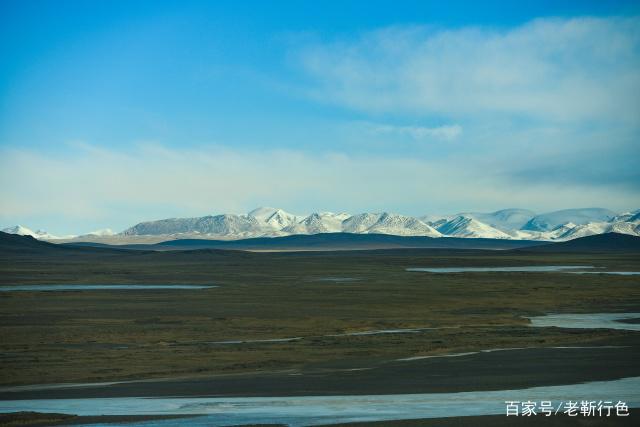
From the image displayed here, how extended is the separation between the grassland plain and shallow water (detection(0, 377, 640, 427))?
1.35 meters

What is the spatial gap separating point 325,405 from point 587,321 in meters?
23.9

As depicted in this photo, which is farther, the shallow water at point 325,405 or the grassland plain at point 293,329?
the grassland plain at point 293,329

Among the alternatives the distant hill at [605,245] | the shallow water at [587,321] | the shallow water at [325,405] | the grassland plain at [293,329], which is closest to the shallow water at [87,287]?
the grassland plain at [293,329]

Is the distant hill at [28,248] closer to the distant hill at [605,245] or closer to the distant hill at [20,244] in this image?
the distant hill at [20,244]

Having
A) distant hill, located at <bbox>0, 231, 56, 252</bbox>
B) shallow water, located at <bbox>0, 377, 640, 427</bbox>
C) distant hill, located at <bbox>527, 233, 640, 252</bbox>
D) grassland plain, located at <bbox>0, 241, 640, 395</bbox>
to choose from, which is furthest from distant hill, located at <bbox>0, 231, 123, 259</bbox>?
shallow water, located at <bbox>0, 377, 640, 427</bbox>

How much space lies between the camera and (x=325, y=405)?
1925cm

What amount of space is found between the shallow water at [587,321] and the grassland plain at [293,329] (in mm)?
1352

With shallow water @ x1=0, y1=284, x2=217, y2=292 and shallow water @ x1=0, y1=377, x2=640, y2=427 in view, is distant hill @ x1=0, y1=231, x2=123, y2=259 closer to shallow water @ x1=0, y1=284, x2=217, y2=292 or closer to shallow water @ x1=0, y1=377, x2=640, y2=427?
shallow water @ x1=0, y1=284, x2=217, y2=292

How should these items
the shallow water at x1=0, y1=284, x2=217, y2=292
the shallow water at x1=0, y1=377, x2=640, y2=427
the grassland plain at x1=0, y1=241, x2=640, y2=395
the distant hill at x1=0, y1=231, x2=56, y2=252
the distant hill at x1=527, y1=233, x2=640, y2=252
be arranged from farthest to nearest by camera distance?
1. the distant hill at x1=527, y1=233, x2=640, y2=252
2. the distant hill at x1=0, y1=231, x2=56, y2=252
3. the shallow water at x1=0, y1=284, x2=217, y2=292
4. the grassland plain at x1=0, y1=241, x2=640, y2=395
5. the shallow water at x1=0, y1=377, x2=640, y2=427

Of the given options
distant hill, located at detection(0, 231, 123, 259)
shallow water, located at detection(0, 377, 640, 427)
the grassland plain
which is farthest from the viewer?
distant hill, located at detection(0, 231, 123, 259)

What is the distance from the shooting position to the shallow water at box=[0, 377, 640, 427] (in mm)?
17719

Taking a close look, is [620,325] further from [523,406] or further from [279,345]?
[523,406]

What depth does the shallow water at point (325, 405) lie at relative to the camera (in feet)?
58.1

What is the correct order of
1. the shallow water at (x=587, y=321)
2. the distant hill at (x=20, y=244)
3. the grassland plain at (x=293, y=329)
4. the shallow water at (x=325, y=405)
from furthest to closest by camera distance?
1. the distant hill at (x=20, y=244)
2. the shallow water at (x=587, y=321)
3. the grassland plain at (x=293, y=329)
4. the shallow water at (x=325, y=405)
